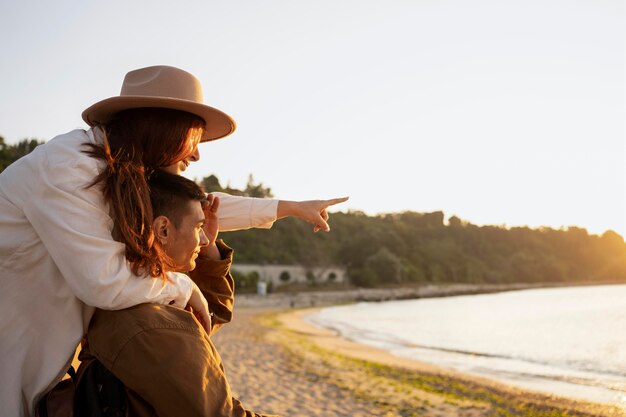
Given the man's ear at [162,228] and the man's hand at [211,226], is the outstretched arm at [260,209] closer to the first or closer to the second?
the man's hand at [211,226]

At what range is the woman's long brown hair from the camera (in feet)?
4.28

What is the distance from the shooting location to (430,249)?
9075 centimetres

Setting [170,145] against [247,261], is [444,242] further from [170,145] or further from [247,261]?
[170,145]

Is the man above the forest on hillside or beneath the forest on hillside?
beneath

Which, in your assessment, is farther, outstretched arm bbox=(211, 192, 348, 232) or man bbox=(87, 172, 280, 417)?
outstretched arm bbox=(211, 192, 348, 232)

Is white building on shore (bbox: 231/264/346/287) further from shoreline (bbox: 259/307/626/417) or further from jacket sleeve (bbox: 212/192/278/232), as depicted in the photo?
jacket sleeve (bbox: 212/192/278/232)

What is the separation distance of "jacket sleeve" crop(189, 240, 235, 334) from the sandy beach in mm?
5635

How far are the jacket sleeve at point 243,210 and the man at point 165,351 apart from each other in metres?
0.47

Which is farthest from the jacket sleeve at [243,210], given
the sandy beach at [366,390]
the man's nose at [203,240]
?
the sandy beach at [366,390]

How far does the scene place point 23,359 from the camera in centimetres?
131

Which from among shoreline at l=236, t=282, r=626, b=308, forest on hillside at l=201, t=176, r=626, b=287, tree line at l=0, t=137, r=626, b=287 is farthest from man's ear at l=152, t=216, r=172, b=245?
forest on hillside at l=201, t=176, r=626, b=287

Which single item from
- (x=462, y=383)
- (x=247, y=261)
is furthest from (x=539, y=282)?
(x=462, y=383)

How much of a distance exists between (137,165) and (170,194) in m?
0.11

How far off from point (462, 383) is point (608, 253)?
11614 centimetres
